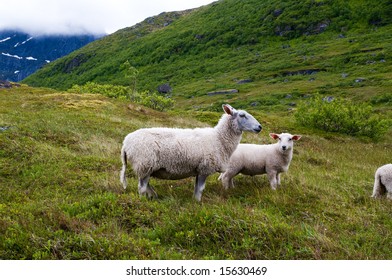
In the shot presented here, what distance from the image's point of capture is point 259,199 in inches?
329

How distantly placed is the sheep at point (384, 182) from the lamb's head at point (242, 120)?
3.58 m

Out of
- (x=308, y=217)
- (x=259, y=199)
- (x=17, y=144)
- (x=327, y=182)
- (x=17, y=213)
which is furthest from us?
(x=17, y=144)

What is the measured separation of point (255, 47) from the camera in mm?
129500

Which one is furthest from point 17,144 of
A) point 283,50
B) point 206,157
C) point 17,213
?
point 283,50

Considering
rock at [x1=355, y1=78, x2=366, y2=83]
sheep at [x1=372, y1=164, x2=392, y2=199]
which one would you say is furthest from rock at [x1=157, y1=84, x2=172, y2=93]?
sheep at [x1=372, y1=164, x2=392, y2=199]

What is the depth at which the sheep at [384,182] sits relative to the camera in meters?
9.08

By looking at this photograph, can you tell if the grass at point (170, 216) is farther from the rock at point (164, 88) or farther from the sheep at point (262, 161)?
the rock at point (164, 88)

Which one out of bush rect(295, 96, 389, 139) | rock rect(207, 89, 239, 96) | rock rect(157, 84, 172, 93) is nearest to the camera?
bush rect(295, 96, 389, 139)

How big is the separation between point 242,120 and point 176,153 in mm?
2207

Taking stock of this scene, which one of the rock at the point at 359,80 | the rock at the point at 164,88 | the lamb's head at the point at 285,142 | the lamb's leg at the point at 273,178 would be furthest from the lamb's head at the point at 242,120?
the rock at the point at 164,88

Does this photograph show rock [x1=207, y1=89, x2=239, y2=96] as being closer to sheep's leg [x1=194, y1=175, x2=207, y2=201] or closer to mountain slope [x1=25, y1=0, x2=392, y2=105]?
mountain slope [x1=25, y1=0, x2=392, y2=105]

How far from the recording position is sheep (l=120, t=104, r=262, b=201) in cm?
823
